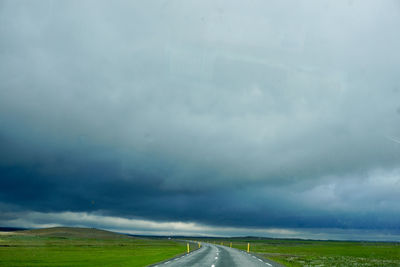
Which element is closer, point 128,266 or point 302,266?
point 128,266

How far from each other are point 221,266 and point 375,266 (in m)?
15.6

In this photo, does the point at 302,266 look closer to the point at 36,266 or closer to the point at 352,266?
the point at 352,266

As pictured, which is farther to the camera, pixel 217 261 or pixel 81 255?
pixel 81 255

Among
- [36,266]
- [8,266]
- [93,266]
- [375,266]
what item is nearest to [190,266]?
[93,266]

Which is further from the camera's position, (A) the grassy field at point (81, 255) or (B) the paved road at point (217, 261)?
(A) the grassy field at point (81, 255)

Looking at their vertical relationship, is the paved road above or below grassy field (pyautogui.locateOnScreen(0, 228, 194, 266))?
above

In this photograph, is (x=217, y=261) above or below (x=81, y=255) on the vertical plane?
above

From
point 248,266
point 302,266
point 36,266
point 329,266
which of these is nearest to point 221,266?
point 248,266

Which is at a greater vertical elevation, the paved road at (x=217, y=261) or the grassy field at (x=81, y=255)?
the paved road at (x=217, y=261)

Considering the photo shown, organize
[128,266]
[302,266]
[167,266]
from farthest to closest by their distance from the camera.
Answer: [302,266], [128,266], [167,266]

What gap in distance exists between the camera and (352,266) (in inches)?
1148

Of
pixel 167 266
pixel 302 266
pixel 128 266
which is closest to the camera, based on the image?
pixel 167 266

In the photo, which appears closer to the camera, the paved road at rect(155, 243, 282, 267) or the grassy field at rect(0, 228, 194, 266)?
the paved road at rect(155, 243, 282, 267)

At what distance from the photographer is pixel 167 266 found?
23328 mm
